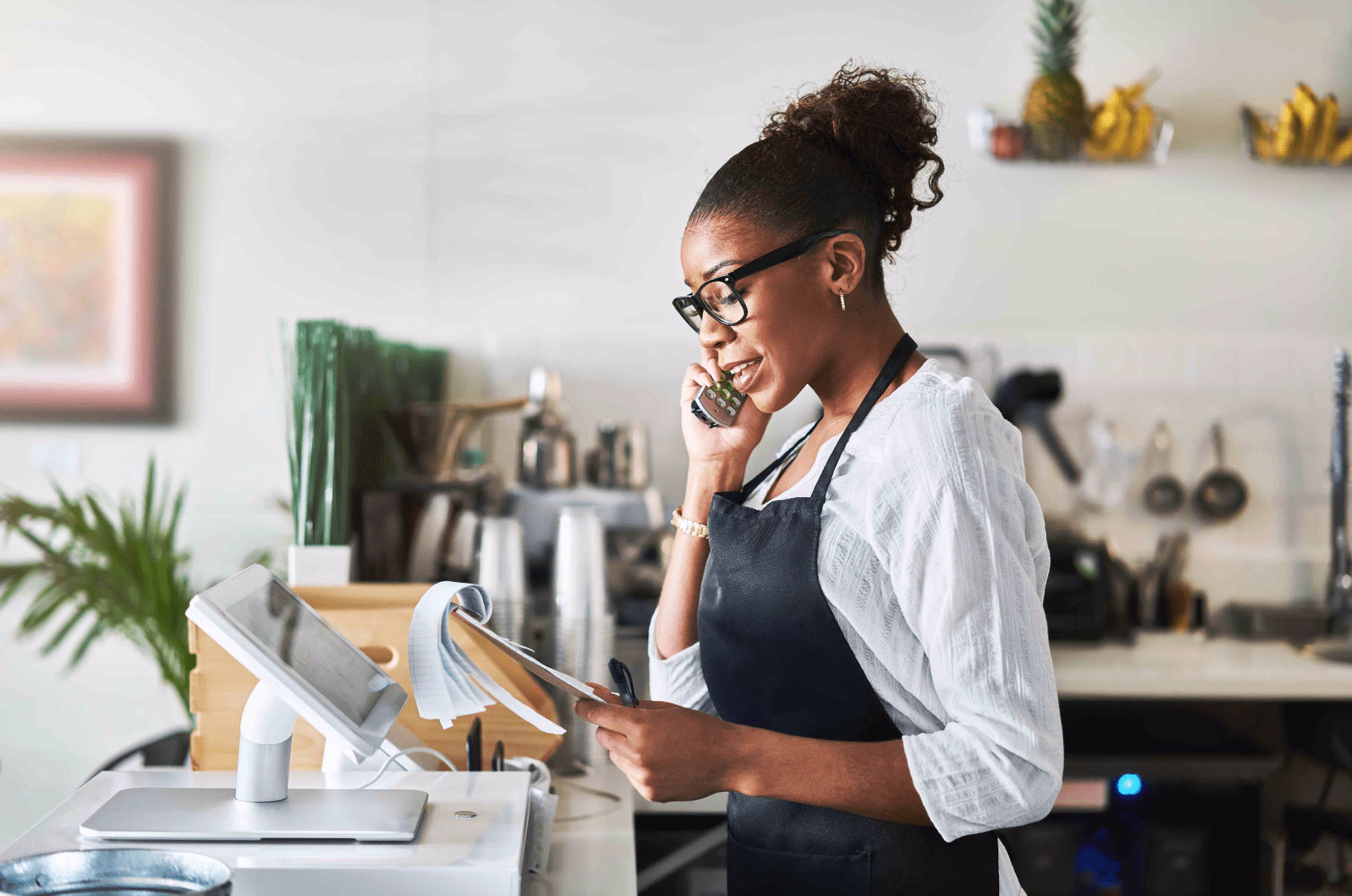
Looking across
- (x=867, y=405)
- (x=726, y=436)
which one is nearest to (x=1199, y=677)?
(x=726, y=436)

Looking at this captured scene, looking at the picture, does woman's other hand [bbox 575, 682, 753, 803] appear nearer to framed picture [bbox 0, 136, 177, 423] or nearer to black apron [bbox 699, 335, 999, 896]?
black apron [bbox 699, 335, 999, 896]

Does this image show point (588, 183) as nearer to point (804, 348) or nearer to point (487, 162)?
point (487, 162)

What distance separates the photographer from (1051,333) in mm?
2936

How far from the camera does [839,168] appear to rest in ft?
3.70

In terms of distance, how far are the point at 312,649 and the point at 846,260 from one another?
0.63m

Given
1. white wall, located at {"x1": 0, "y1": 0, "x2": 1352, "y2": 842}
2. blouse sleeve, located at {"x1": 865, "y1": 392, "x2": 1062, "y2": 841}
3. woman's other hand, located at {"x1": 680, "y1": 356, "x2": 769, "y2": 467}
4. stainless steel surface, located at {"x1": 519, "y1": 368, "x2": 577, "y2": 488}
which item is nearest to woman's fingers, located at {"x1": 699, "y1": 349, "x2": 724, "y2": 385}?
woman's other hand, located at {"x1": 680, "y1": 356, "x2": 769, "y2": 467}

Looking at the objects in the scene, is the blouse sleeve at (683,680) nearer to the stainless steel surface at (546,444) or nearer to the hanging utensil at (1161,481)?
the stainless steel surface at (546,444)

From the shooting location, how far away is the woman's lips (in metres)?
1.13

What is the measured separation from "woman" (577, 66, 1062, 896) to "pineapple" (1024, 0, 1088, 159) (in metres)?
1.78

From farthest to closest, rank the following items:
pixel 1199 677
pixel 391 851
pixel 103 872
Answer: pixel 1199 677 → pixel 391 851 → pixel 103 872

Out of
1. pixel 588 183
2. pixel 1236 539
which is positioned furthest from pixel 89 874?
pixel 1236 539

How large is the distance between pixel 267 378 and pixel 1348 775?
281 cm

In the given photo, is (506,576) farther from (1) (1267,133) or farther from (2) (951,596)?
(1) (1267,133)

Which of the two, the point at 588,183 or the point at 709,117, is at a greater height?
the point at 709,117
